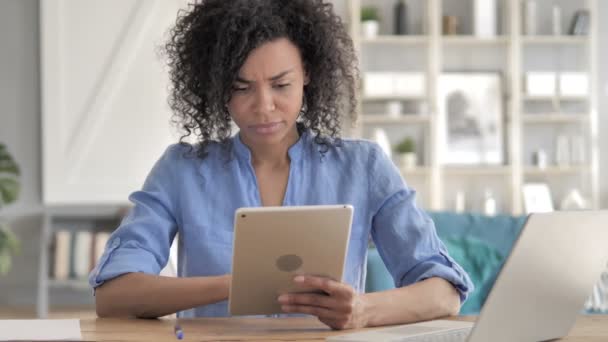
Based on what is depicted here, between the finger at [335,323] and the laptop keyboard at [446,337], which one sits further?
the finger at [335,323]

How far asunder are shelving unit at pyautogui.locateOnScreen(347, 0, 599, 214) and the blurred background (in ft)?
0.04

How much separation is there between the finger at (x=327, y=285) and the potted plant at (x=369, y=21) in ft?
19.7

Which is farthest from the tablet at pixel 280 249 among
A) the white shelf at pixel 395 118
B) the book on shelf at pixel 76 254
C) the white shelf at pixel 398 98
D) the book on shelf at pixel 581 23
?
the book on shelf at pixel 581 23

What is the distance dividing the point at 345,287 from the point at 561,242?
0.42m

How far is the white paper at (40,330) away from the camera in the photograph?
1.52 metres

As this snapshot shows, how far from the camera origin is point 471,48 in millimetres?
7926

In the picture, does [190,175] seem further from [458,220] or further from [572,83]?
[572,83]

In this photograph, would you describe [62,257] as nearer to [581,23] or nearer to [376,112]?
[376,112]

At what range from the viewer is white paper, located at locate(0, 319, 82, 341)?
1519 mm

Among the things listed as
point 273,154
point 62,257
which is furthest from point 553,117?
point 273,154

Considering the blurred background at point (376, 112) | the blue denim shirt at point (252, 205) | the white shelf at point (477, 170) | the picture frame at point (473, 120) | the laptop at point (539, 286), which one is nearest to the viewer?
the laptop at point (539, 286)

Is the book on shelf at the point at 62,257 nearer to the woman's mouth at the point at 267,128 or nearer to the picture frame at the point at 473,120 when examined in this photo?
the picture frame at the point at 473,120

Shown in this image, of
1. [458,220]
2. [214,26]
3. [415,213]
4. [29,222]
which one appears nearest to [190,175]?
[214,26]

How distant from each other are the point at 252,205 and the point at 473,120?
19.4 feet
